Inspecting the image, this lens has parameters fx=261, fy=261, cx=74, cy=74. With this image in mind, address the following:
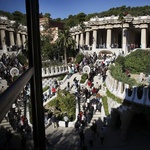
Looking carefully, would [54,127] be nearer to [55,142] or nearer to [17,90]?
[55,142]

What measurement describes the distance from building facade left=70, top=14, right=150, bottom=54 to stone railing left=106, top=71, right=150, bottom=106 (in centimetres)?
2016

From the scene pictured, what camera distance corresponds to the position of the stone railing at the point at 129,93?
58.0 feet

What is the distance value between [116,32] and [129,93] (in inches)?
1412

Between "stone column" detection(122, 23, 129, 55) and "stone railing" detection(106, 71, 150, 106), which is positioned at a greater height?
"stone column" detection(122, 23, 129, 55)

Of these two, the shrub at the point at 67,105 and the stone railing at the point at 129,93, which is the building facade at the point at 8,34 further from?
the shrub at the point at 67,105

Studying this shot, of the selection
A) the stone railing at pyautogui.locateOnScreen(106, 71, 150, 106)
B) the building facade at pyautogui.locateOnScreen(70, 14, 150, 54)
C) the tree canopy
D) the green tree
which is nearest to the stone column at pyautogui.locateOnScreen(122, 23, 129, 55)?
the building facade at pyautogui.locateOnScreen(70, 14, 150, 54)

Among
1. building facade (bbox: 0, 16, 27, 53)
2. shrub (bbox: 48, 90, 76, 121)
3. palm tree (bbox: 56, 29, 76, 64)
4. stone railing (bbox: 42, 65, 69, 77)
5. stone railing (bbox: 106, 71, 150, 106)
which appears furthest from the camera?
palm tree (bbox: 56, 29, 76, 64)

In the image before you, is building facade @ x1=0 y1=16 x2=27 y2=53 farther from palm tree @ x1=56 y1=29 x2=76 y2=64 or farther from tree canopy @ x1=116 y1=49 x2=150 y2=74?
palm tree @ x1=56 y1=29 x2=76 y2=64

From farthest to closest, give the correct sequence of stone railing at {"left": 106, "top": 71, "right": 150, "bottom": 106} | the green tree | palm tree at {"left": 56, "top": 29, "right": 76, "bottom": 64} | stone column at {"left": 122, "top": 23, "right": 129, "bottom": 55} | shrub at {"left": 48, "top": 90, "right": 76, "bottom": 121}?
stone column at {"left": 122, "top": 23, "right": 129, "bottom": 55} → palm tree at {"left": 56, "top": 29, "right": 76, "bottom": 64} → the green tree → shrub at {"left": 48, "top": 90, "right": 76, "bottom": 121} → stone railing at {"left": 106, "top": 71, "right": 150, "bottom": 106}

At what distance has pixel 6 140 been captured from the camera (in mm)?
1097

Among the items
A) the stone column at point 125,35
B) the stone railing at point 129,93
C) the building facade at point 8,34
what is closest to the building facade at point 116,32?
the stone column at point 125,35

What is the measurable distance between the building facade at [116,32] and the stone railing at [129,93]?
2016cm

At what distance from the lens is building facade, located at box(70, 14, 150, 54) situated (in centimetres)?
4584

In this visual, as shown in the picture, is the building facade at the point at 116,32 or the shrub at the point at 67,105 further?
the building facade at the point at 116,32
